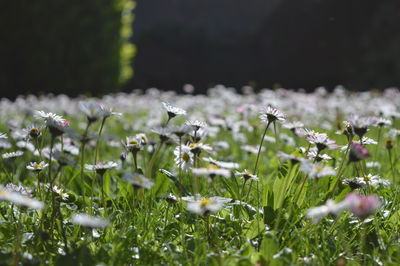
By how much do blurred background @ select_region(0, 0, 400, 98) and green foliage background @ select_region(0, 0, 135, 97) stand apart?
0.06 feet

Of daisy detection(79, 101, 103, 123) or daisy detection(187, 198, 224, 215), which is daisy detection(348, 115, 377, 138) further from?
daisy detection(79, 101, 103, 123)

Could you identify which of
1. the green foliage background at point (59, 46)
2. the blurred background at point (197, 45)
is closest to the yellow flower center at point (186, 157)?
the blurred background at point (197, 45)

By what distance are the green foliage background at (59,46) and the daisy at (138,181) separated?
24.8ft

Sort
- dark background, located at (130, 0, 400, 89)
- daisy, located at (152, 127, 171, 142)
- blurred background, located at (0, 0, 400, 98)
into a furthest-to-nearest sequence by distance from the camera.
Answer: dark background, located at (130, 0, 400, 89) → blurred background, located at (0, 0, 400, 98) → daisy, located at (152, 127, 171, 142)

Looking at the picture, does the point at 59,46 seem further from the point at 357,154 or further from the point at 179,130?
the point at 357,154

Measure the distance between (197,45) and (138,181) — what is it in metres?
12.8

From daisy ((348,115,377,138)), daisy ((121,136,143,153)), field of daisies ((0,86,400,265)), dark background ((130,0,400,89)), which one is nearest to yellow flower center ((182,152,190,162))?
field of daisies ((0,86,400,265))

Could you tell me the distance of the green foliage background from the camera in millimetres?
8141

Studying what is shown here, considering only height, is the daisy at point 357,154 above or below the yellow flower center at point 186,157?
above

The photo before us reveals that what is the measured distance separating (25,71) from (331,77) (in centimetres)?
682

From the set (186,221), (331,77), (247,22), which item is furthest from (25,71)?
(247,22)

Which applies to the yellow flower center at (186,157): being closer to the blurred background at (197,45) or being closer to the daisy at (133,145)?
the daisy at (133,145)

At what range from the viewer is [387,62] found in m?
9.78

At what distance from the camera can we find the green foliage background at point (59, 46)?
320 inches
